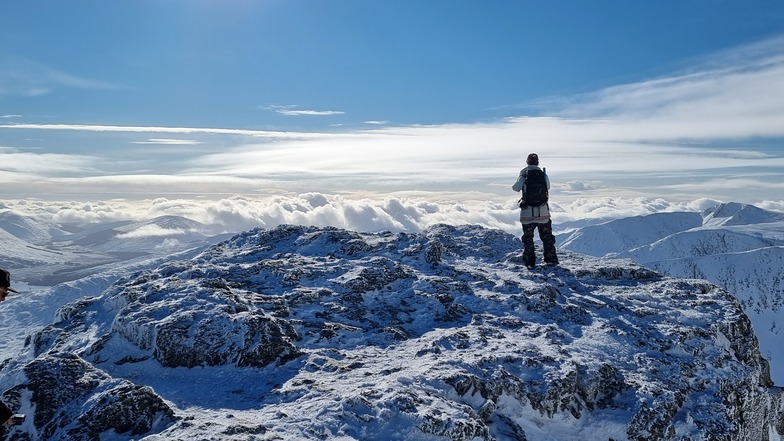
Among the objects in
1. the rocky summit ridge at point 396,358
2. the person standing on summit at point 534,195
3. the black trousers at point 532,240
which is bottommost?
the rocky summit ridge at point 396,358

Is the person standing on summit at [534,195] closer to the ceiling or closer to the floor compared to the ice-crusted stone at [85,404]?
closer to the ceiling

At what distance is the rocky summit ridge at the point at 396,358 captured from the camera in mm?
12555

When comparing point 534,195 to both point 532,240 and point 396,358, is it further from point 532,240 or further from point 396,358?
point 396,358

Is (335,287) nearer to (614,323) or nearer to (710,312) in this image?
(614,323)

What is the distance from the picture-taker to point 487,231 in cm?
3488

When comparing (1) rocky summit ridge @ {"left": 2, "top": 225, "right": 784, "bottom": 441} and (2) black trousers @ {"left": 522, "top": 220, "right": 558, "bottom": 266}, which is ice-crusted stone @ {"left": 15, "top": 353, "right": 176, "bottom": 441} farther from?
(2) black trousers @ {"left": 522, "top": 220, "right": 558, "bottom": 266}

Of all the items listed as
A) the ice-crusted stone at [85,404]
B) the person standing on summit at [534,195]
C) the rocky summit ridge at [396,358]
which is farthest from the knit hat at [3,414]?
the person standing on summit at [534,195]

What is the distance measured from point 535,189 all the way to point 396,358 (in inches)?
510

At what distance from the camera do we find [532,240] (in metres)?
26.6

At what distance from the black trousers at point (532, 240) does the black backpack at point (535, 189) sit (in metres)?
1.26

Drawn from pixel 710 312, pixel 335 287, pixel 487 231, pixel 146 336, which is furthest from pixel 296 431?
pixel 487 231

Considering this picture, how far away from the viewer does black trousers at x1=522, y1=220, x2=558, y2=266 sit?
25938 mm

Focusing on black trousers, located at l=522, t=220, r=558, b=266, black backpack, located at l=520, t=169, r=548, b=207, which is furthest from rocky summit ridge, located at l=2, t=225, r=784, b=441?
black backpack, located at l=520, t=169, r=548, b=207

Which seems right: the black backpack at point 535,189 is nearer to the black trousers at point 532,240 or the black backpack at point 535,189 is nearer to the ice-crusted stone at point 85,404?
the black trousers at point 532,240
